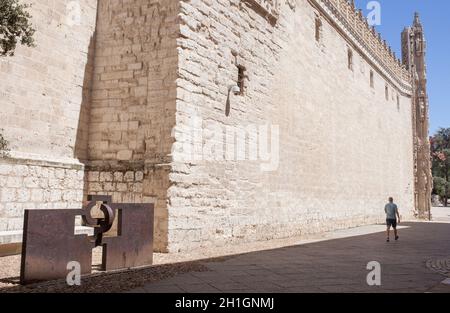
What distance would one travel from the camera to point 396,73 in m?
23.6

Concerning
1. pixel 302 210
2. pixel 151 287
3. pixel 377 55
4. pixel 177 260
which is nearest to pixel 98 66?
pixel 177 260

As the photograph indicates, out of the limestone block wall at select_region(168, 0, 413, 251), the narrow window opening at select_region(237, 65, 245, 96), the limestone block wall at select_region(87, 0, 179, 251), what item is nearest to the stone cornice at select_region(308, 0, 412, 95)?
the limestone block wall at select_region(168, 0, 413, 251)

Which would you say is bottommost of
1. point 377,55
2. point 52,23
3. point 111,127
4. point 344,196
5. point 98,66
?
point 344,196

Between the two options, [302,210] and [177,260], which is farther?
[302,210]

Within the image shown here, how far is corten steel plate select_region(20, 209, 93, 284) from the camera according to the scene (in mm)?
4520

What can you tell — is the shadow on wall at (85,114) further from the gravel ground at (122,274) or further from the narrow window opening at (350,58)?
the narrow window opening at (350,58)

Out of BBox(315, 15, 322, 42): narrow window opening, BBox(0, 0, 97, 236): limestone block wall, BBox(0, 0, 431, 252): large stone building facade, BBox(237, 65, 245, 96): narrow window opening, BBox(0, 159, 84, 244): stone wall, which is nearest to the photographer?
BBox(0, 159, 84, 244): stone wall

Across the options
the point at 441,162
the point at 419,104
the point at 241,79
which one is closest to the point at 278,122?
the point at 241,79

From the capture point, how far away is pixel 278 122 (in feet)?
36.7

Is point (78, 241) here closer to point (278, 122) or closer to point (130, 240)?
point (130, 240)

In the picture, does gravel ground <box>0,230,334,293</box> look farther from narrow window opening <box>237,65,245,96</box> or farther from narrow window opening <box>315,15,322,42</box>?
narrow window opening <box>315,15,322,42</box>

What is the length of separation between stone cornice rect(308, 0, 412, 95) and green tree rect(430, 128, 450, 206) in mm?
28040

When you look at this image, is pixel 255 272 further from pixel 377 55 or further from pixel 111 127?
pixel 377 55

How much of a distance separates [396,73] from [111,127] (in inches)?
806
